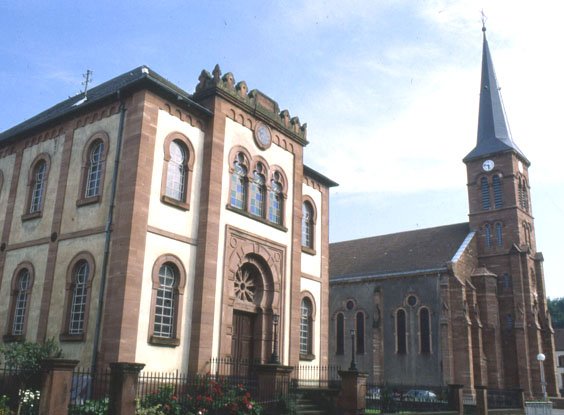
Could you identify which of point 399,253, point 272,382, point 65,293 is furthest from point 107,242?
point 399,253

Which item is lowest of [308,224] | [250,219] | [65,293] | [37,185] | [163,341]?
[163,341]

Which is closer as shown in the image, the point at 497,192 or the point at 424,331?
the point at 424,331

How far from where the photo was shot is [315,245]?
2667 centimetres

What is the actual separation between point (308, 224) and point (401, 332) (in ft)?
61.9

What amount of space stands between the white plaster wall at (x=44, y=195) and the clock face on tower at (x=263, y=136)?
746cm

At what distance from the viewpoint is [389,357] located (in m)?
41.8

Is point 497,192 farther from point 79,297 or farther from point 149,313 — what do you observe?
point 79,297

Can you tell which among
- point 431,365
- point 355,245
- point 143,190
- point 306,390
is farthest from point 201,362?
point 355,245

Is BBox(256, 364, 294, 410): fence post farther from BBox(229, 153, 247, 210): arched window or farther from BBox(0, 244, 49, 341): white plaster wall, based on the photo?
BBox(0, 244, 49, 341): white plaster wall

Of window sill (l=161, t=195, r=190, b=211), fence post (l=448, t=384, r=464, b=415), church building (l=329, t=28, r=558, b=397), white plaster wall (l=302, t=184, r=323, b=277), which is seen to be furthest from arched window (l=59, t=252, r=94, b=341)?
church building (l=329, t=28, r=558, b=397)

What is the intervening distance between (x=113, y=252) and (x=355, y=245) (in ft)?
120

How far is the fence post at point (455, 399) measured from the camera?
76.4ft

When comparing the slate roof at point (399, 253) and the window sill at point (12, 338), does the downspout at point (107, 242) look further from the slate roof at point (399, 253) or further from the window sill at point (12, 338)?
the slate roof at point (399, 253)

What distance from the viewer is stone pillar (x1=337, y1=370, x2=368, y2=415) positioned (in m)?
18.2
